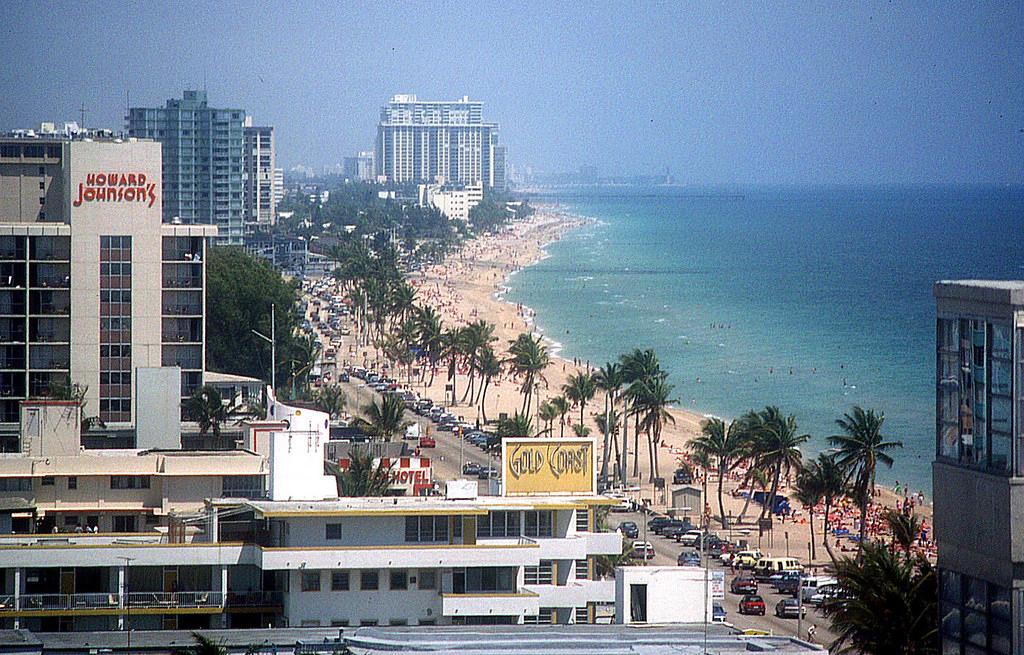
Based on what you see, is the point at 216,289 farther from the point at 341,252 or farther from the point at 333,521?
the point at 341,252

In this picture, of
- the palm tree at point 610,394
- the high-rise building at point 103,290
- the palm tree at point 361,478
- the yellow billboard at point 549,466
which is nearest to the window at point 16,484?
the yellow billboard at point 549,466

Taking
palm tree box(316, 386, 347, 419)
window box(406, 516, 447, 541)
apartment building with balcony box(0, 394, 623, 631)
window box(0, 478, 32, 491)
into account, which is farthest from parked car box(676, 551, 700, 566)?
palm tree box(316, 386, 347, 419)

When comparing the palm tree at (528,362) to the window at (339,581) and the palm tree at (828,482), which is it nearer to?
the palm tree at (828,482)

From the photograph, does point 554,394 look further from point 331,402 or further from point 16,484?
point 16,484

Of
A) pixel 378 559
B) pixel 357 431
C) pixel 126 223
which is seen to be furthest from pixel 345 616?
pixel 357 431

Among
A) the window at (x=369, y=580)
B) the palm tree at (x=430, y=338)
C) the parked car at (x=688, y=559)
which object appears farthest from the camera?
the palm tree at (x=430, y=338)

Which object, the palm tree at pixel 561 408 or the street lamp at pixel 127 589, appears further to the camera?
the palm tree at pixel 561 408

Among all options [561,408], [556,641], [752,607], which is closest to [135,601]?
[556,641]
